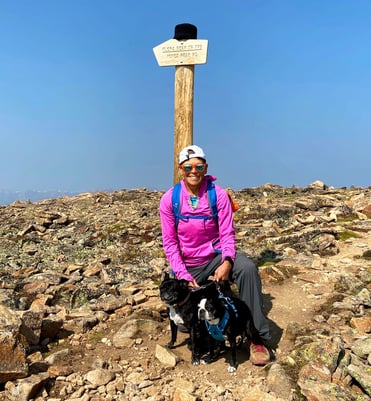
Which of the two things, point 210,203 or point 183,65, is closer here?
point 210,203

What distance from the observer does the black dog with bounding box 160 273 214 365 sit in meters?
5.71

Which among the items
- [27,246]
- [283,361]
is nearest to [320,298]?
[283,361]

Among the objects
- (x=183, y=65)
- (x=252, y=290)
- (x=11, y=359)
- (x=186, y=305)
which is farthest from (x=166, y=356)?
(x=183, y=65)

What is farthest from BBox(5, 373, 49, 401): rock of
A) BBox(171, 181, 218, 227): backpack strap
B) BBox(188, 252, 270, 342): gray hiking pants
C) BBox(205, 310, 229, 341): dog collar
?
BBox(188, 252, 270, 342): gray hiking pants

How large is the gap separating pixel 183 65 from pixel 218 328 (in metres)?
5.30

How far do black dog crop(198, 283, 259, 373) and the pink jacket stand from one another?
2.01 feet

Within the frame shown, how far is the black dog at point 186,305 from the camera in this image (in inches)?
225

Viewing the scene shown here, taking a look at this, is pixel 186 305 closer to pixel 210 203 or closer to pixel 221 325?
pixel 221 325

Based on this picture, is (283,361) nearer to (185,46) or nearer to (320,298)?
(320,298)

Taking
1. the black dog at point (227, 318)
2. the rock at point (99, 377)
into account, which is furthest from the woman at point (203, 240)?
the rock at point (99, 377)

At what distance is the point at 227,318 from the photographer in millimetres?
5703

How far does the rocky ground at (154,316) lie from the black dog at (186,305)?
0.36 meters

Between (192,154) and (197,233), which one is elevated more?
(192,154)

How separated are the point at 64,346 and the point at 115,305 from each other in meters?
1.63
